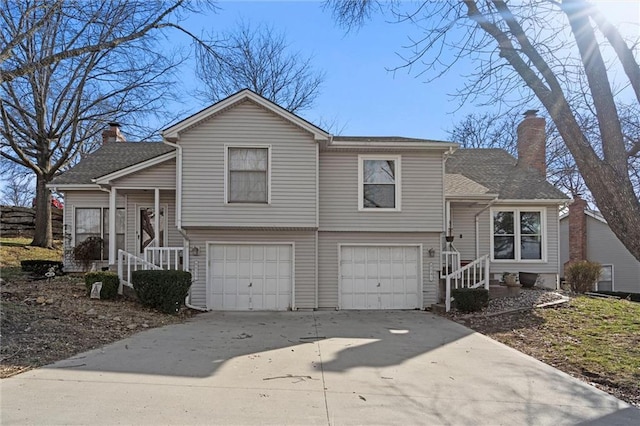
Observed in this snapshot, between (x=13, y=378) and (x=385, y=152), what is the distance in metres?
10.1

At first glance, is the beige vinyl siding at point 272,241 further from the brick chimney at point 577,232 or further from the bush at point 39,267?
the brick chimney at point 577,232

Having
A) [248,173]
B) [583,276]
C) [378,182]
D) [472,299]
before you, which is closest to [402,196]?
[378,182]

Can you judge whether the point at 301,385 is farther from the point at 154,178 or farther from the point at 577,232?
the point at 577,232

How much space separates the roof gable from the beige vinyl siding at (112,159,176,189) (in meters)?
1.10

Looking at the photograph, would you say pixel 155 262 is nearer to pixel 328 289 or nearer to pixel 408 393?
pixel 328 289

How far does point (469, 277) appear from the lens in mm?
12820

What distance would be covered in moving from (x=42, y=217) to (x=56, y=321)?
13.8 metres

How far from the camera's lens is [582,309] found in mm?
11227

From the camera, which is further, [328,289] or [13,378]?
[328,289]

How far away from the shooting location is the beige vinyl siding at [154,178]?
12688mm

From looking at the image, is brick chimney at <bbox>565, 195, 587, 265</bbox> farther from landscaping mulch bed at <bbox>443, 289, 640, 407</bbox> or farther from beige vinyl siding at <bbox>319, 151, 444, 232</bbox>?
beige vinyl siding at <bbox>319, 151, 444, 232</bbox>

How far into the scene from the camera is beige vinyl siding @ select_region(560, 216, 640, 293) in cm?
2045

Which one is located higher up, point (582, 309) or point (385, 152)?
point (385, 152)

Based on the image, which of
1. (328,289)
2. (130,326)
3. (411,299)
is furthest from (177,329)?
(411,299)
